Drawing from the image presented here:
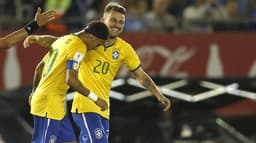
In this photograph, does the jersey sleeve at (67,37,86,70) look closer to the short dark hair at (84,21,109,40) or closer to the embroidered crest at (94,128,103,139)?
the short dark hair at (84,21,109,40)

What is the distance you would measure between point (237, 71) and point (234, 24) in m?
0.90

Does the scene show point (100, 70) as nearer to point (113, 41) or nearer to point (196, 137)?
point (113, 41)

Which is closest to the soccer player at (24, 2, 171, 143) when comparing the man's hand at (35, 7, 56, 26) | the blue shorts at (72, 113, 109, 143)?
the blue shorts at (72, 113, 109, 143)

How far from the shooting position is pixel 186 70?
57.8 ft

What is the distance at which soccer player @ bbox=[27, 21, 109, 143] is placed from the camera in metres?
10.2

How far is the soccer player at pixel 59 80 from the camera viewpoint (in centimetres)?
1021

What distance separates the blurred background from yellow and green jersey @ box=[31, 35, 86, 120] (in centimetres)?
427

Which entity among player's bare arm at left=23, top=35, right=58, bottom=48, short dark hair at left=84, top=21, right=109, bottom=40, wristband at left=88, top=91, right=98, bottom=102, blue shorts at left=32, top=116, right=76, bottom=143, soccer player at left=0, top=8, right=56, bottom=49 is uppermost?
soccer player at left=0, top=8, right=56, bottom=49

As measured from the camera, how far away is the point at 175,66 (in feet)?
57.5

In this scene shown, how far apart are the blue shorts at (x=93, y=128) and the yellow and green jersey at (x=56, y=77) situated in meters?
0.34

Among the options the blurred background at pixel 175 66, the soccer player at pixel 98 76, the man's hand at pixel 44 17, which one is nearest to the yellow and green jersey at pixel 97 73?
the soccer player at pixel 98 76

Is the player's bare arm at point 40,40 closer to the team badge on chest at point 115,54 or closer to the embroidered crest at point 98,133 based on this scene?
the team badge on chest at point 115,54

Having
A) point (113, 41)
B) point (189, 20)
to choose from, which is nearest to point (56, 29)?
point (189, 20)

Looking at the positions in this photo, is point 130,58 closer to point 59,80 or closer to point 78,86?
point 59,80
